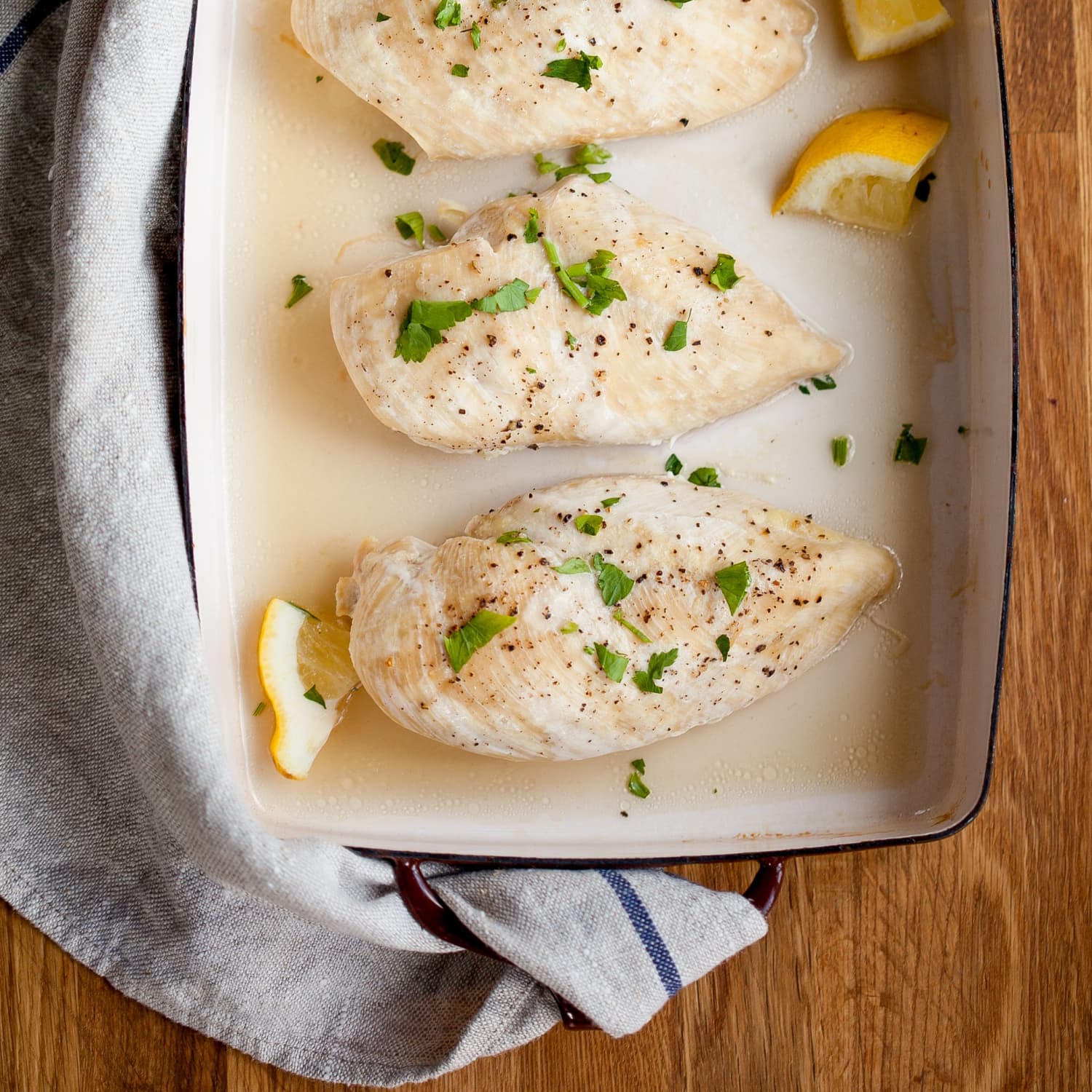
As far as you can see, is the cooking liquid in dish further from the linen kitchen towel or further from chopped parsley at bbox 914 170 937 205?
the linen kitchen towel


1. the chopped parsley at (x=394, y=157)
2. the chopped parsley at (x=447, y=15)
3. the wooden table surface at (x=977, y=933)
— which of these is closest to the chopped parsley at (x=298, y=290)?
the chopped parsley at (x=394, y=157)

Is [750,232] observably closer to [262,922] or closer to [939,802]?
[939,802]

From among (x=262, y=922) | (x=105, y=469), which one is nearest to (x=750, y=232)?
(x=105, y=469)

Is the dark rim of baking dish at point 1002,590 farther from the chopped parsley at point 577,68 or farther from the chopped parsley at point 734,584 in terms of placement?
the chopped parsley at point 577,68

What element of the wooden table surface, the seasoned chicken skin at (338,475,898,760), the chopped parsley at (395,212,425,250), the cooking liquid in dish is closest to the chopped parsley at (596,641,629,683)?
the seasoned chicken skin at (338,475,898,760)

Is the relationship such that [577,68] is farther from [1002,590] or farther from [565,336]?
[1002,590]

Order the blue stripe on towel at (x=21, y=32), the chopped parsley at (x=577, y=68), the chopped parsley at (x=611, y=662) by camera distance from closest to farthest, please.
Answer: the chopped parsley at (x=611, y=662)
the chopped parsley at (x=577, y=68)
the blue stripe on towel at (x=21, y=32)
